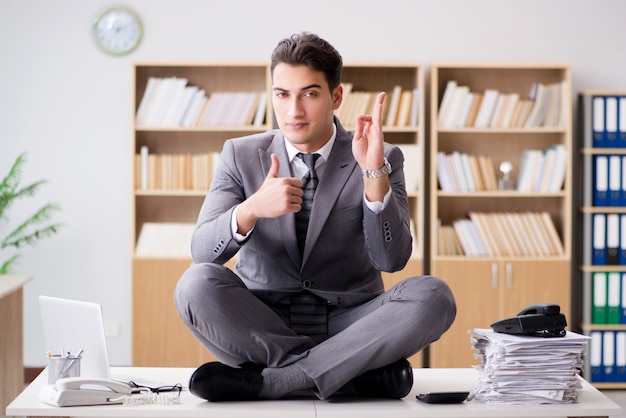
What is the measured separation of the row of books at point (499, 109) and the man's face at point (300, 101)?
7.93ft

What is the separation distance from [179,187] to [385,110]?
1.22m

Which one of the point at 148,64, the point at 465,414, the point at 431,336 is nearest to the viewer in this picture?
the point at 465,414

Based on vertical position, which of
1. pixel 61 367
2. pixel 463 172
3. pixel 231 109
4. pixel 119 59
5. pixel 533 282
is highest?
pixel 119 59

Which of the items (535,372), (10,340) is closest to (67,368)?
(535,372)

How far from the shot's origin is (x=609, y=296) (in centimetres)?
499

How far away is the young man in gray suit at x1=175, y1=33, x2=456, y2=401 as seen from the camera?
2430 mm

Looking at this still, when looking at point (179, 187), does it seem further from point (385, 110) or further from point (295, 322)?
point (295, 322)

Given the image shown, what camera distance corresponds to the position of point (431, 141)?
196 inches

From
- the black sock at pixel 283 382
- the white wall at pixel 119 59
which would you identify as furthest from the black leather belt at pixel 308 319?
the white wall at pixel 119 59

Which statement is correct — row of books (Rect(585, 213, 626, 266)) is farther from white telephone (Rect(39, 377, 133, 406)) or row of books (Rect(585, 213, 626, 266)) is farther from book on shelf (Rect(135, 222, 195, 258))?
white telephone (Rect(39, 377, 133, 406))

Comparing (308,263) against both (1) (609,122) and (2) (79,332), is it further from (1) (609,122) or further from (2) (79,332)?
(1) (609,122)

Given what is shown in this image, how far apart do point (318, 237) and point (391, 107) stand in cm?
244

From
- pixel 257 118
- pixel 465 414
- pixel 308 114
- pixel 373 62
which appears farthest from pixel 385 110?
Result: pixel 465 414

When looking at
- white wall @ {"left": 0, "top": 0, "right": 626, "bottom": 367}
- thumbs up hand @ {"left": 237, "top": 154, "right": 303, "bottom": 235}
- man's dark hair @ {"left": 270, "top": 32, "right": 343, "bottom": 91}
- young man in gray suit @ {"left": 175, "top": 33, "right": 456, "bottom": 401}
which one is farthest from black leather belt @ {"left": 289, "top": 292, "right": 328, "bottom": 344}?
white wall @ {"left": 0, "top": 0, "right": 626, "bottom": 367}
